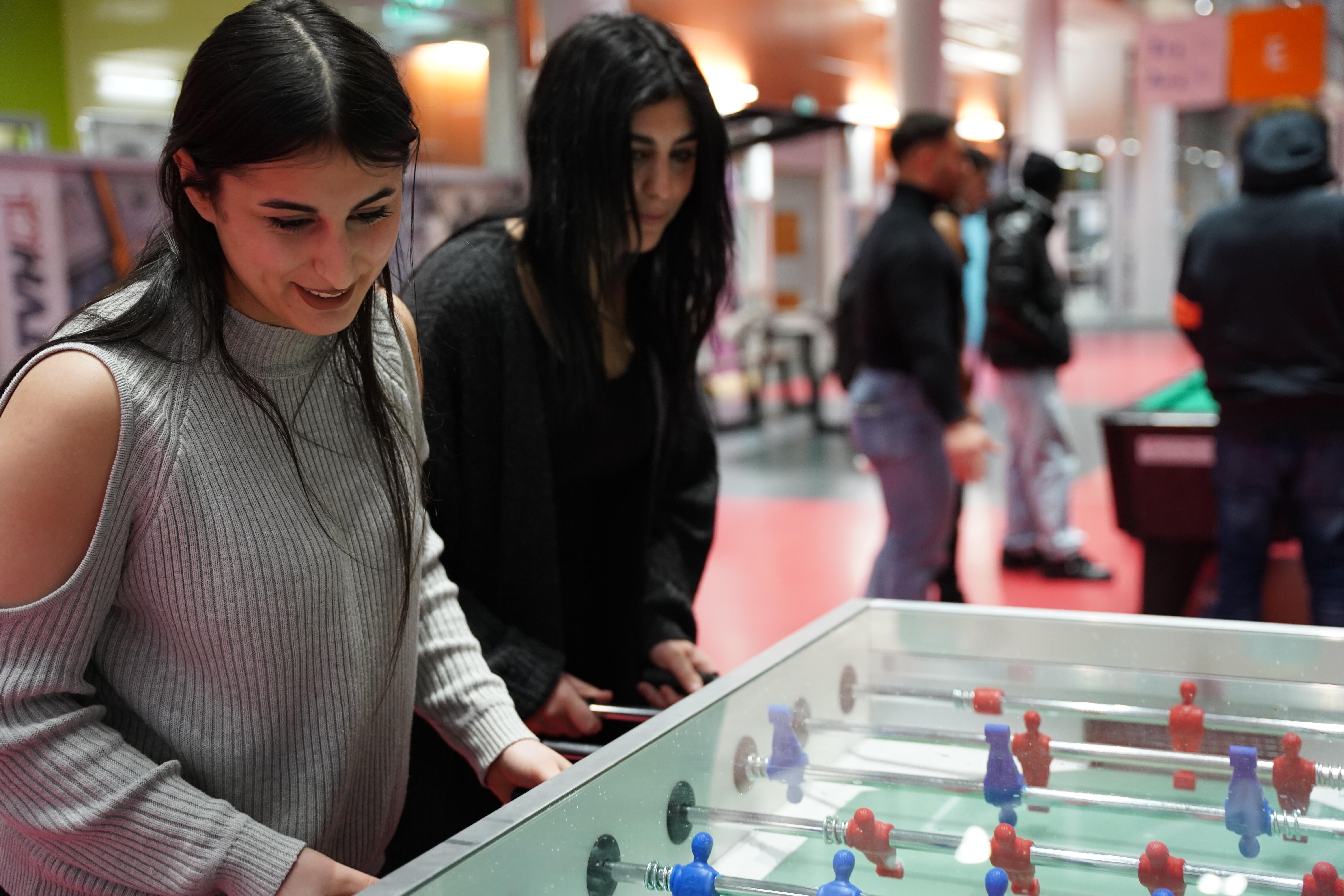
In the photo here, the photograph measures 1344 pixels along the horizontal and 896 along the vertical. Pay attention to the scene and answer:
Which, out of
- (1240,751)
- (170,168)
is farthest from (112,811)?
(1240,751)

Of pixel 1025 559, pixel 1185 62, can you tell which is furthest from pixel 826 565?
pixel 1185 62

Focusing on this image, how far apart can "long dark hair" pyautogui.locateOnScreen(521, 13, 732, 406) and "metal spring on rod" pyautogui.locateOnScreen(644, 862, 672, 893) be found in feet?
2.40

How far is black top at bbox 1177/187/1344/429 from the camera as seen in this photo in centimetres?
344

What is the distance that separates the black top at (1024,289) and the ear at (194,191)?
4274 mm

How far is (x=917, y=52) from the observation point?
26.1 ft

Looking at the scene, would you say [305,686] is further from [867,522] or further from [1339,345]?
[867,522]

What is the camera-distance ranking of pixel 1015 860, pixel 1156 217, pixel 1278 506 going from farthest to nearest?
pixel 1156 217 → pixel 1278 506 → pixel 1015 860

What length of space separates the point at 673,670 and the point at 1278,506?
2.60 meters

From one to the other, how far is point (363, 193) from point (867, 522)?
5.41 m

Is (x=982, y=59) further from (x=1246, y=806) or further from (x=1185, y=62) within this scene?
(x=1246, y=806)

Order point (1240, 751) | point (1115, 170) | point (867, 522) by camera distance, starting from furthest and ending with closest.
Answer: point (1115, 170)
point (867, 522)
point (1240, 751)

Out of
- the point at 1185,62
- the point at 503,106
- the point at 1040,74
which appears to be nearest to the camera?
the point at 503,106

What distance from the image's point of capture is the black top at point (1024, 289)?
16.1ft

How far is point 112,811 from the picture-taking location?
0.98 meters
